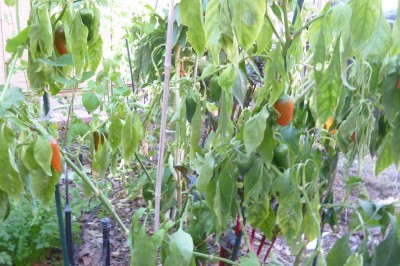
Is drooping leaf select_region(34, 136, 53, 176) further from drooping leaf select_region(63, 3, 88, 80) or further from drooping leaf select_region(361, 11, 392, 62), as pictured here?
drooping leaf select_region(361, 11, 392, 62)

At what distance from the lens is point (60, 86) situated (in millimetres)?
1030

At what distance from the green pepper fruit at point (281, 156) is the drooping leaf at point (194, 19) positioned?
322mm

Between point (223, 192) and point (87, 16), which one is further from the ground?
point (87, 16)

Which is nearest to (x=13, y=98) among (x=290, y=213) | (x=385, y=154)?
(x=290, y=213)

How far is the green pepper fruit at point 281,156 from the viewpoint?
87 cm

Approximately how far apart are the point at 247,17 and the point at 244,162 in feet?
Answer: 1.16

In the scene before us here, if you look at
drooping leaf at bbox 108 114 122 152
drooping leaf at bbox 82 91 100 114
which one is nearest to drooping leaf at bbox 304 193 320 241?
drooping leaf at bbox 108 114 122 152

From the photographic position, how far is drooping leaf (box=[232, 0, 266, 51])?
542 mm

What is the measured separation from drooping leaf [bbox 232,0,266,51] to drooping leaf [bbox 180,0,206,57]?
2.6 inches

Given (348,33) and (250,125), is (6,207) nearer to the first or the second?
(250,125)

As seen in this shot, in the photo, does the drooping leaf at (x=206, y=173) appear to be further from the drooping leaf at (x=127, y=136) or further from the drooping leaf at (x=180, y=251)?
the drooping leaf at (x=127, y=136)

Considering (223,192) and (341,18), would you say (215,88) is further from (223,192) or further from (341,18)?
(341,18)

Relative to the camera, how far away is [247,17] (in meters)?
0.55

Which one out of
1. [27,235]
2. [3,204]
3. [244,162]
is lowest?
[27,235]
